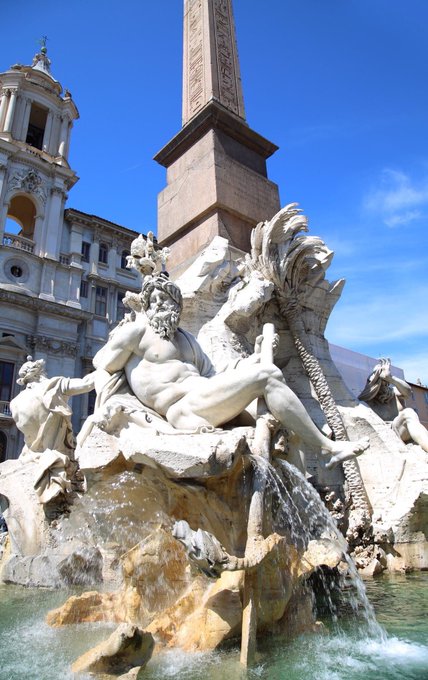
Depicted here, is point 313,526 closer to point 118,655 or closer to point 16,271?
point 118,655

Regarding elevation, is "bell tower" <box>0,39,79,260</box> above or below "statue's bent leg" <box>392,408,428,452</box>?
above

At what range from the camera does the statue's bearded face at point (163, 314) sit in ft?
13.8

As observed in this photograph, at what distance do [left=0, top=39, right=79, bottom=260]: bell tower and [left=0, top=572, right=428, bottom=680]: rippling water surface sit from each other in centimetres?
2214

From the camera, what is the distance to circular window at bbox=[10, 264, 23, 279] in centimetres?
2242

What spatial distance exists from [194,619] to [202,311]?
143 inches

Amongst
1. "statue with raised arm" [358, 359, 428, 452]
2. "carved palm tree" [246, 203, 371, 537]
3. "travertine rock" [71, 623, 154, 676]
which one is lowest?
"travertine rock" [71, 623, 154, 676]

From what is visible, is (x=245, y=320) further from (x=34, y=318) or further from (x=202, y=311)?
(x=34, y=318)

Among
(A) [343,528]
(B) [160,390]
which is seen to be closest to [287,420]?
(B) [160,390]

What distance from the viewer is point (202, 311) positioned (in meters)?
5.88

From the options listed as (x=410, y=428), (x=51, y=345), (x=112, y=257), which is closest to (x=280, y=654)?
(x=410, y=428)

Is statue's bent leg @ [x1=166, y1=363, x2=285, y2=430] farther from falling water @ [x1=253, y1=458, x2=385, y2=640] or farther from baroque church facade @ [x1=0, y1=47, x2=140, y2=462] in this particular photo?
baroque church facade @ [x1=0, y1=47, x2=140, y2=462]

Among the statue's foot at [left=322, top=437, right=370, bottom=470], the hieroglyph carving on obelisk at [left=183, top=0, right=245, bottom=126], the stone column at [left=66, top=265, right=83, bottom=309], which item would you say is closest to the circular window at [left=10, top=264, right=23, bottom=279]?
the stone column at [left=66, top=265, right=83, bottom=309]

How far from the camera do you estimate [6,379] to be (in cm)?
2069

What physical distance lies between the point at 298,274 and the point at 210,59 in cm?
466
